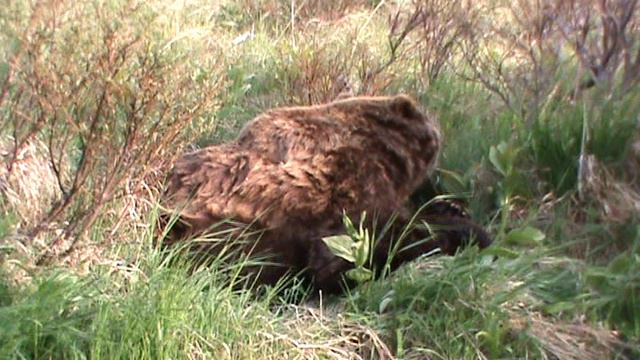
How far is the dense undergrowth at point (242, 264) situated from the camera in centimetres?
371

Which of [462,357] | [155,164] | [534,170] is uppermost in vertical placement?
[155,164]

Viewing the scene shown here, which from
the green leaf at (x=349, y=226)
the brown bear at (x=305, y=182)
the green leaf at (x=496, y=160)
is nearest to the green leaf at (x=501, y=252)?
the brown bear at (x=305, y=182)

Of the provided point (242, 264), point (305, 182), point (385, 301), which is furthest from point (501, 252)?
point (242, 264)

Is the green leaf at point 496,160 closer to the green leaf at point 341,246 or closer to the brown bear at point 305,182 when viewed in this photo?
the brown bear at point 305,182

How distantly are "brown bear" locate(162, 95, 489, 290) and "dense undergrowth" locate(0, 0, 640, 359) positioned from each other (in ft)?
0.45

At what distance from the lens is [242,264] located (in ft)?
13.4

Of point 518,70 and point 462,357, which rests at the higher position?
point 518,70

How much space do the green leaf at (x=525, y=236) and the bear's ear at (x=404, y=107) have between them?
28.6 inches

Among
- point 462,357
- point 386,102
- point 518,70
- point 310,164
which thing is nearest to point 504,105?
point 518,70

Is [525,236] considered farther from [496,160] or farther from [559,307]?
[496,160]

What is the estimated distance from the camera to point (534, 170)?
5.11 metres

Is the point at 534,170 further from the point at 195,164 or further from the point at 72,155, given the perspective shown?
the point at 72,155

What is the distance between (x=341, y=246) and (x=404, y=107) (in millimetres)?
905

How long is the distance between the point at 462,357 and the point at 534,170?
1.46m
